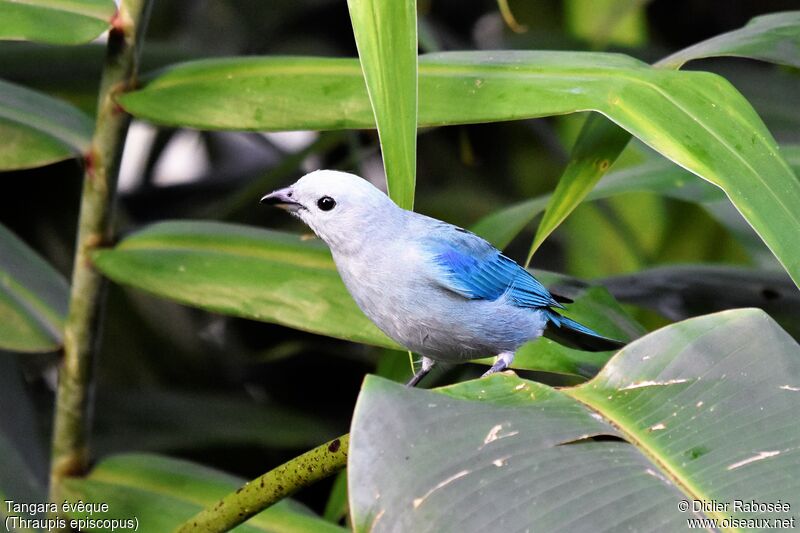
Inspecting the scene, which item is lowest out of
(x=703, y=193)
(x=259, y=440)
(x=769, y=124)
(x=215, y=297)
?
(x=259, y=440)

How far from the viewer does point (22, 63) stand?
1439 millimetres

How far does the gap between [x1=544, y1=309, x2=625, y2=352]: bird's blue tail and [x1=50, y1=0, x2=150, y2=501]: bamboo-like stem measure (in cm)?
54

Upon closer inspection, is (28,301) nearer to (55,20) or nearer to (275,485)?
(55,20)

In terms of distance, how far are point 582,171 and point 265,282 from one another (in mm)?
372

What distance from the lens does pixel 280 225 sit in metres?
2.02

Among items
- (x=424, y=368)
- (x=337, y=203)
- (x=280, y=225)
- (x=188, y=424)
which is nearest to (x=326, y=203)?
(x=337, y=203)

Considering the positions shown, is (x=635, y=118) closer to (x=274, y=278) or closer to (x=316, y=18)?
(x=274, y=278)

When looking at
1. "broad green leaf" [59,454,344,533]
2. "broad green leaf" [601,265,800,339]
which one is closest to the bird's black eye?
"broad green leaf" [59,454,344,533]

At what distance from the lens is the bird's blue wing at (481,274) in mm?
958

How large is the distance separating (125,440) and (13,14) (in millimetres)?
886

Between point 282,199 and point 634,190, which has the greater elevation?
point 634,190

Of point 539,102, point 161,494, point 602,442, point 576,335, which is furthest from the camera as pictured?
point 576,335

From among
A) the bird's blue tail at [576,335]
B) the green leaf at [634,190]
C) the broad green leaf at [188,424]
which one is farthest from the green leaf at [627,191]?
the broad green leaf at [188,424]

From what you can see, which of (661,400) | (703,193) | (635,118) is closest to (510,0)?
(703,193)
